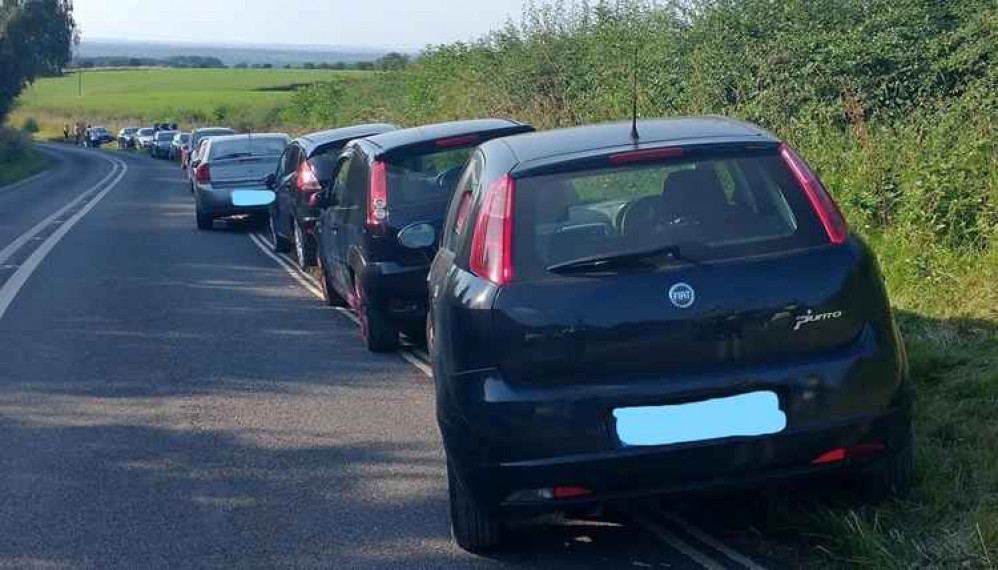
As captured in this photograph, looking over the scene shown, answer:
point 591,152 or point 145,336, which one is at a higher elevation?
point 591,152

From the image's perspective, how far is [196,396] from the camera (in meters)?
9.09

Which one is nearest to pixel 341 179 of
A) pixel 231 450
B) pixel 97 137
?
pixel 231 450

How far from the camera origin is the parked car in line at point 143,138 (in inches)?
3098

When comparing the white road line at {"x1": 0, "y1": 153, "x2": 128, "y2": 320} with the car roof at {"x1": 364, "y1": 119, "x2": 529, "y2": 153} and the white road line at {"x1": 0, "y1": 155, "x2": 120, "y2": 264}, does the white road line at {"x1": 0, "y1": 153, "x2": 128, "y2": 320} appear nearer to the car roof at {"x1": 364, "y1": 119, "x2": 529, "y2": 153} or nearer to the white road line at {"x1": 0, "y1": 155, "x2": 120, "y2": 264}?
the white road line at {"x1": 0, "y1": 155, "x2": 120, "y2": 264}

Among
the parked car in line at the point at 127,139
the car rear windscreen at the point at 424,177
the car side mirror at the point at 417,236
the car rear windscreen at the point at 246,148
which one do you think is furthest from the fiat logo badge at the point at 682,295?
the parked car in line at the point at 127,139

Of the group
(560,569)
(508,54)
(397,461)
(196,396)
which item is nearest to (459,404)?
(560,569)

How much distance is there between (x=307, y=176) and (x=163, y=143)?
Result: 57019 mm

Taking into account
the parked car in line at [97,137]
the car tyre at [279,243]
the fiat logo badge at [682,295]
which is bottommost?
the parked car in line at [97,137]

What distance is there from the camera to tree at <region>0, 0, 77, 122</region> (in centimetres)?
7894

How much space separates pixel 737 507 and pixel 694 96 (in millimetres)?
11242

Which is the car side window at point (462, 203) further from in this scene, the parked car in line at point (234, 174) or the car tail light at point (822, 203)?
the parked car in line at point (234, 174)

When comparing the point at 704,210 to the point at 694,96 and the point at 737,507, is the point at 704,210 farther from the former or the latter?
the point at 694,96

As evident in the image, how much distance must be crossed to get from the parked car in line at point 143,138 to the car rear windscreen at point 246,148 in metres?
55.3

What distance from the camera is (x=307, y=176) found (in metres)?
15.1
